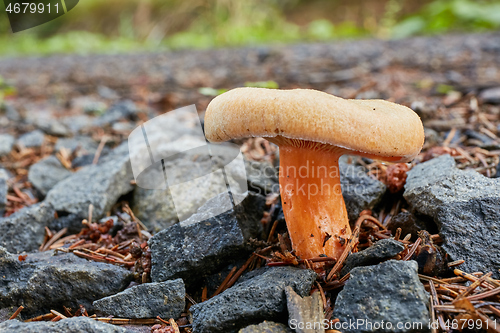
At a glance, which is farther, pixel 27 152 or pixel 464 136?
pixel 27 152

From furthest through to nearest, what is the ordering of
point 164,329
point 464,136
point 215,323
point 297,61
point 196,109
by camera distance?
1. point 297,61
2. point 196,109
3. point 464,136
4. point 164,329
5. point 215,323

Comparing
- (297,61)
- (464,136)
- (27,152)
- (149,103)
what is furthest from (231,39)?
(464,136)

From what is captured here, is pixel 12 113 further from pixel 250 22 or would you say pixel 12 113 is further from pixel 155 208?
pixel 250 22

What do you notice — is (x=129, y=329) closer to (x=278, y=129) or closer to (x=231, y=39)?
(x=278, y=129)

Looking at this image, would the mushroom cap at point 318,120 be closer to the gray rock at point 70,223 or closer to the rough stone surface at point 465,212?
the rough stone surface at point 465,212

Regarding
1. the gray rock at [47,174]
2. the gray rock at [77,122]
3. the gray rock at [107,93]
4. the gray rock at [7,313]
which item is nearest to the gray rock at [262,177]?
the gray rock at [7,313]

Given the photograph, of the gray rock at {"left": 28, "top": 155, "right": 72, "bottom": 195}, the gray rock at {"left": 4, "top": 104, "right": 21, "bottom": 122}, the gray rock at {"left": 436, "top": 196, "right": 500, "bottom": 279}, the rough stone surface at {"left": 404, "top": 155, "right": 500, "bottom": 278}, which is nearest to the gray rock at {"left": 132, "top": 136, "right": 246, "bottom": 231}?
the gray rock at {"left": 28, "top": 155, "right": 72, "bottom": 195}

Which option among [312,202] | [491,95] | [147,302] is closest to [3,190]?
[147,302]

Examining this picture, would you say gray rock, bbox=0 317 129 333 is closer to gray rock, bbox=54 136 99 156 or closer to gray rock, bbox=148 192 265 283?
gray rock, bbox=148 192 265 283
